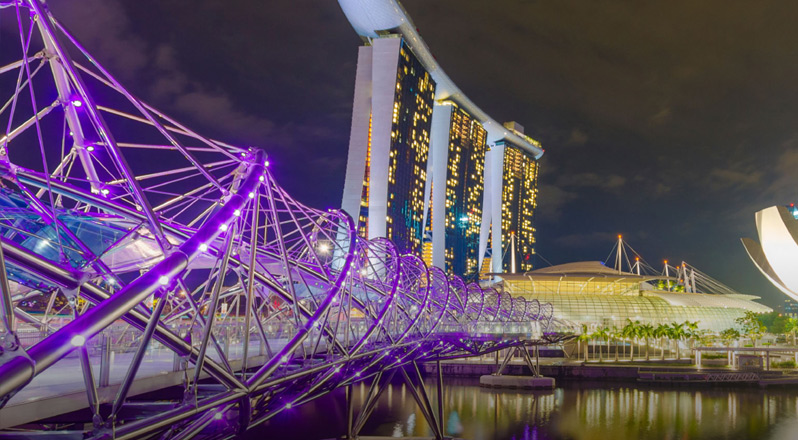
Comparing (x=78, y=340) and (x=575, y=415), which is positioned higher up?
(x=78, y=340)

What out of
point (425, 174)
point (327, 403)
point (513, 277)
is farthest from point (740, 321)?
point (327, 403)

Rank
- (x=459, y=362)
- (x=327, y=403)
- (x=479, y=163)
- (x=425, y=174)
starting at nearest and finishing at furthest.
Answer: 1. (x=327, y=403)
2. (x=459, y=362)
3. (x=425, y=174)
4. (x=479, y=163)

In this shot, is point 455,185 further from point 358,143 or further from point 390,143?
point 358,143

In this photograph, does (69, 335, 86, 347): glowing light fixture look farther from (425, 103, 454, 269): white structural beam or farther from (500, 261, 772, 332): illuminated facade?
(425, 103, 454, 269): white structural beam

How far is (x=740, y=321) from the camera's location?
329 ft

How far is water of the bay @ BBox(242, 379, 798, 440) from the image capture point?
1468 inches

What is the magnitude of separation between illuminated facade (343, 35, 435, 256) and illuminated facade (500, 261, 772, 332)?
24.6m

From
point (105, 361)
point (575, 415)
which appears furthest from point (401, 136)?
point (105, 361)

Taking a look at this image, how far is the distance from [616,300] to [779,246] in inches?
1057

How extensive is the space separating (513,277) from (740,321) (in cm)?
3658

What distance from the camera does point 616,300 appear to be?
101812 mm

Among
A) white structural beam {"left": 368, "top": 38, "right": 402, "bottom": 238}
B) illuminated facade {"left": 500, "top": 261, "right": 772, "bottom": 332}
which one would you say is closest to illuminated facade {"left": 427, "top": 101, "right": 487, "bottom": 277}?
illuminated facade {"left": 500, "top": 261, "right": 772, "bottom": 332}

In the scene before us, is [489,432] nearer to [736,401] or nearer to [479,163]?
[736,401]

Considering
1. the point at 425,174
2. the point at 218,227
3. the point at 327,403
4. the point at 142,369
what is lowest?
the point at 327,403
